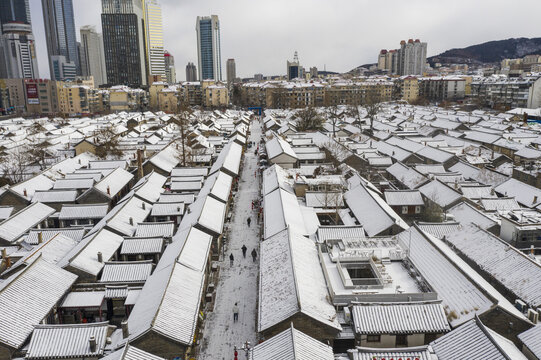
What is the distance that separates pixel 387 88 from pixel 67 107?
95872 millimetres

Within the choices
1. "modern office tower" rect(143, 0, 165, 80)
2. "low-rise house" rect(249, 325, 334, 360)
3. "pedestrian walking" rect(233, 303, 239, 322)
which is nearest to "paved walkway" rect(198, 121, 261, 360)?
"pedestrian walking" rect(233, 303, 239, 322)

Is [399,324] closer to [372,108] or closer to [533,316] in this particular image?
[533,316]

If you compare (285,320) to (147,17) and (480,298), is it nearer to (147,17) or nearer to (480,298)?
(480,298)

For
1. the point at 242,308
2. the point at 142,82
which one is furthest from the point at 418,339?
the point at 142,82

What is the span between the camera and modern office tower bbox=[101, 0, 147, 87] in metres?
163

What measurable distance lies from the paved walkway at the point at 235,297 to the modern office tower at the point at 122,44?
15109cm

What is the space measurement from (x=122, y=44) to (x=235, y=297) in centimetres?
16582

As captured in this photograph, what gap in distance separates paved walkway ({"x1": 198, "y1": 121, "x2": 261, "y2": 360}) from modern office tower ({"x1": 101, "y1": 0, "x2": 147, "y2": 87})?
496 ft

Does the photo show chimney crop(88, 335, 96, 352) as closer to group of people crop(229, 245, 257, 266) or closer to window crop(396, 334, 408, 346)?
group of people crop(229, 245, 257, 266)

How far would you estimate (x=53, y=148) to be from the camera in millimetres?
59594

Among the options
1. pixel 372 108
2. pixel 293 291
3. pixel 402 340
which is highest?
pixel 372 108

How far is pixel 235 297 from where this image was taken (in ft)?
72.3

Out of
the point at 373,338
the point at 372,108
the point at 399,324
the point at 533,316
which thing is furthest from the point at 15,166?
the point at 372,108

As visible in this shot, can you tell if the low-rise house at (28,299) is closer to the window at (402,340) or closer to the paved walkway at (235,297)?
the paved walkway at (235,297)
